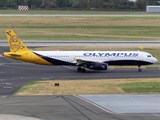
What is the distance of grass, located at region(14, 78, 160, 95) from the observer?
44.5 meters

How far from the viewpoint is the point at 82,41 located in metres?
89.9

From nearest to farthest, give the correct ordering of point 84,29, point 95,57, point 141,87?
1. point 141,87
2. point 95,57
3. point 84,29

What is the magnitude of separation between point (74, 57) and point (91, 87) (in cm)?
1565

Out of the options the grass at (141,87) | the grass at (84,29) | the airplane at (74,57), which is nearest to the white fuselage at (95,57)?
the airplane at (74,57)

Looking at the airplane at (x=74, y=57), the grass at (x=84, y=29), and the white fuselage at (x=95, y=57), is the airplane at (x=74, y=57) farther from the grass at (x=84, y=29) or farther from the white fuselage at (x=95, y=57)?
the grass at (x=84, y=29)

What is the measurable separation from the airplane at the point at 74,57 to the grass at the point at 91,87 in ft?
34.4

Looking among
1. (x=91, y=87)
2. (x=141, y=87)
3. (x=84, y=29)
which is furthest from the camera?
(x=84, y=29)

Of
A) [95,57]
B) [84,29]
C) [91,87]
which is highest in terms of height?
[95,57]

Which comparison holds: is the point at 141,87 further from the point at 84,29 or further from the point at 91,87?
→ the point at 84,29

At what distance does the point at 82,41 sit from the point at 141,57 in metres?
28.0

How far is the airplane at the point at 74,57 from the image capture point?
61.2 m

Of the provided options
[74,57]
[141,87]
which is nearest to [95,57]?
[74,57]

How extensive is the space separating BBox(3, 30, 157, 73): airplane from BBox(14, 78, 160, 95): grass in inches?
413

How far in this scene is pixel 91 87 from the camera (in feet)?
153
